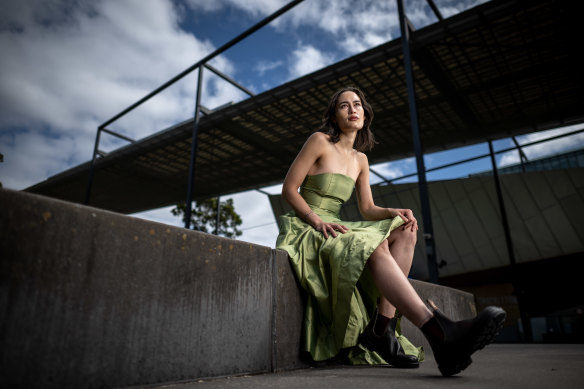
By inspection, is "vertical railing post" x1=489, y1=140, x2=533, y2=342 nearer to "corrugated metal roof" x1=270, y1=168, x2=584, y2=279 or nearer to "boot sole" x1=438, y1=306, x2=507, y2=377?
"corrugated metal roof" x1=270, y1=168, x2=584, y2=279

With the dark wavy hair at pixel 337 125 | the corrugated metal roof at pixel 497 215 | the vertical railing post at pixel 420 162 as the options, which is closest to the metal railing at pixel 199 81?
the vertical railing post at pixel 420 162

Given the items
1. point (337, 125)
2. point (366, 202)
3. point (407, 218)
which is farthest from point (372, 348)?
point (337, 125)

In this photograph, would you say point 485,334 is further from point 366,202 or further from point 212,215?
point 212,215

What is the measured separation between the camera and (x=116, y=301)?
1047 mm

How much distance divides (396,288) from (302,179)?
0.82 meters

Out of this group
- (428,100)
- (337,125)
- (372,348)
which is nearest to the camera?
(372,348)

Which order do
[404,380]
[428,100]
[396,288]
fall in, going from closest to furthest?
[404,380]
[396,288]
[428,100]

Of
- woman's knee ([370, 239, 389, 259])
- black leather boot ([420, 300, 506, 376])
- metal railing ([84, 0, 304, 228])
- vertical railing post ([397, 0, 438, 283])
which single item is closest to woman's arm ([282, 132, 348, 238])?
woman's knee ([370, 239, 389, 259])

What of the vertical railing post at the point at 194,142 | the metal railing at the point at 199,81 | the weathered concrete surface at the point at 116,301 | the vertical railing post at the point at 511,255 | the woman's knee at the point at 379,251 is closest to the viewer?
the weathered concrete surface at the point at 116,301

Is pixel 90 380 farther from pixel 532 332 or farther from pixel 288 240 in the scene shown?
pixel 532 332

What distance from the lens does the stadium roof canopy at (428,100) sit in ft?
22.1

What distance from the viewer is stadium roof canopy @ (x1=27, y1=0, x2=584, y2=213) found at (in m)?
6.74

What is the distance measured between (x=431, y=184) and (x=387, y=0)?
8.84 m

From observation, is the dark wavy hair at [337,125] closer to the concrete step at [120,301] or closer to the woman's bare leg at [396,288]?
the woman's bare leg at [396,288]
